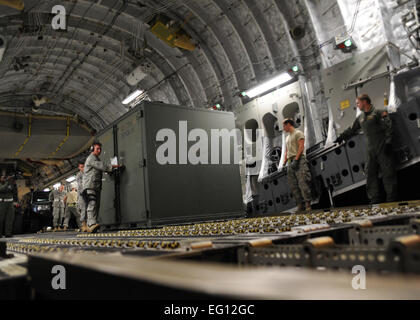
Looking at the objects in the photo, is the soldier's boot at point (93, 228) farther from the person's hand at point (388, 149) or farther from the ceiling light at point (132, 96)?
the ceiling light at point (132, 96)

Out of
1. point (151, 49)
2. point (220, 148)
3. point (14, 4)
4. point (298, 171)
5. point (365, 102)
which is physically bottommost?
point (298, 171)

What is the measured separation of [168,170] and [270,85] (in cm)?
466

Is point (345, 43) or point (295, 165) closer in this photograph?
point (295, 165)

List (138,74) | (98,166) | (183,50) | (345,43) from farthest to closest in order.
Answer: (138,74) < (183,50) < (345,43) < (98,166)

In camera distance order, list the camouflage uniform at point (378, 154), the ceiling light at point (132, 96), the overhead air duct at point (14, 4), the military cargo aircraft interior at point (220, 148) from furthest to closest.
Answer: the ceiling light at point (132, 96)
the overhead air duct at point (14, 4)
the camouflage uniform at point (378, 154)
the military cargo aircraft interior at point (220, 148)

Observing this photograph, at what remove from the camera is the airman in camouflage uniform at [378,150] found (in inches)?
213

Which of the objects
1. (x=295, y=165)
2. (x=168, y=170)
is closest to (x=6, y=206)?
(x=168, y=170)

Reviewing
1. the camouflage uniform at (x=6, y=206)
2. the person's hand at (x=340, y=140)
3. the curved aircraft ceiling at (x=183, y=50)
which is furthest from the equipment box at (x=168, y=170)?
the camouflage uniform at (x=6, y=206)

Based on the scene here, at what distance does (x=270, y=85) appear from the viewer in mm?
9328

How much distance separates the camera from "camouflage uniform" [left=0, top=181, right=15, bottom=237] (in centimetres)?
919

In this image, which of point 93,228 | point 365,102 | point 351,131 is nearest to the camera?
point 365,102

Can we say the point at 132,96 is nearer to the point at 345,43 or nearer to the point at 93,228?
the point at 93,228

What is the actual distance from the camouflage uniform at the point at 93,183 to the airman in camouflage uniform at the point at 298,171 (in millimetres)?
3699

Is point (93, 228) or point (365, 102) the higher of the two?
point (365, 102)
